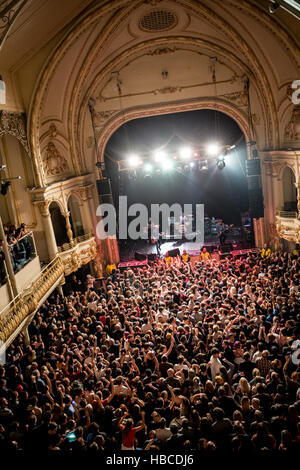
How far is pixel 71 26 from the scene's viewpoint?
13078mm

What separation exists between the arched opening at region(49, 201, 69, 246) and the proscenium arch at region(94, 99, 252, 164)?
3.10 m

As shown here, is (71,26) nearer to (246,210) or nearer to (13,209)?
(13,209)

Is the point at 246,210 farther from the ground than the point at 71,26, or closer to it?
closer to it

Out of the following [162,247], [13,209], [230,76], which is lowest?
[162,247]

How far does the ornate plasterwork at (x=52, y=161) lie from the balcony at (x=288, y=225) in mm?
9399

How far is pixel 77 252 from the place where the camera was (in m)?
16.7

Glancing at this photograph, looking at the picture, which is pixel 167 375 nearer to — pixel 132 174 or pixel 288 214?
pixel 288 214

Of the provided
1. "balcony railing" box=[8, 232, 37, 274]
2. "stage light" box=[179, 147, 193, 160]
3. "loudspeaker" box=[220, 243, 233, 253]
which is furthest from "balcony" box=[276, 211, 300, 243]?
"balcony railing" box=[8, 232, 37, 274]

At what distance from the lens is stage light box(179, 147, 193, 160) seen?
1712 cm

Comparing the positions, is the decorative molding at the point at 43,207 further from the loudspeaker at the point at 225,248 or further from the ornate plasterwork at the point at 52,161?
the loudspeaker at the point at 225,248

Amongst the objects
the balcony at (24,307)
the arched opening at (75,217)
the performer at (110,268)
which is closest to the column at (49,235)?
the balcony at (24,307)

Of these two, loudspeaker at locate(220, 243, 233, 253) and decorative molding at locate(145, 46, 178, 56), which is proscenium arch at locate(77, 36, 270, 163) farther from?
loudspeaker at locate(220, 243, 233, 253)
